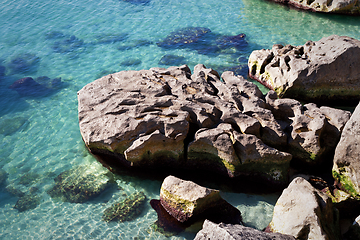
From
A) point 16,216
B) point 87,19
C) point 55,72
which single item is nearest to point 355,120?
point 16,216

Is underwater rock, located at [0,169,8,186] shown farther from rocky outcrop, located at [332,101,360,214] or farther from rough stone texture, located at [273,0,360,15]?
rough stone texture, located at [273,0,360,15]

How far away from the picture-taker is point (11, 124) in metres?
12.9

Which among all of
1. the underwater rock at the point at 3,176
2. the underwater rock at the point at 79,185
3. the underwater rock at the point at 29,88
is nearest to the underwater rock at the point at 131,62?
the underwater rock at the point at 29,88

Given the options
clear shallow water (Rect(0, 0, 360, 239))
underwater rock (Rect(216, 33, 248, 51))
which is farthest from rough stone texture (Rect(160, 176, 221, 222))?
underwater rock (Rect(216, 33, 248, 51))

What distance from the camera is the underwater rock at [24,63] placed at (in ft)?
54.6

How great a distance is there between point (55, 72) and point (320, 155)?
568 inches

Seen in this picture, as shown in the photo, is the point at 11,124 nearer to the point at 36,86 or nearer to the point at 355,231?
the point at 36,86

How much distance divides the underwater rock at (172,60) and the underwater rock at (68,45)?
610cm

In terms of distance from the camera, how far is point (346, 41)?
12.9 metres

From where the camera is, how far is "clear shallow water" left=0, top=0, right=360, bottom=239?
870cm

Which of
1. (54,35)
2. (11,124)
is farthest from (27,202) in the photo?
(54,35)

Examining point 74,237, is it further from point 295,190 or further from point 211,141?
point 295,190

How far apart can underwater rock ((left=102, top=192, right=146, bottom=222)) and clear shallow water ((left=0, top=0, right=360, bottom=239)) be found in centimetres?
20

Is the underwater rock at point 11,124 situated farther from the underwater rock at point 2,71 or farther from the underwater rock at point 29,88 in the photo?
the underwater rock at point 2,71
